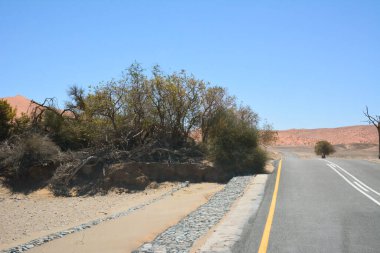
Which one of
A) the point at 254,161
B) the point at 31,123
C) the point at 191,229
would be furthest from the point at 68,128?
the point at 191,229

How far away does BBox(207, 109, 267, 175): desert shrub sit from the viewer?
27531 millimetres

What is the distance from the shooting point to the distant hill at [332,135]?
130150 mm

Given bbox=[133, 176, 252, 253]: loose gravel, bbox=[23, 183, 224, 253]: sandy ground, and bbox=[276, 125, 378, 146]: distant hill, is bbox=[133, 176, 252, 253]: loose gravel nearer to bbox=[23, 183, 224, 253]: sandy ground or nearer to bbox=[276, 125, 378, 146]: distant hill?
bbox=[23, 183, 224, 253]: sandy ground

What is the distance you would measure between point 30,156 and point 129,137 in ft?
21.6

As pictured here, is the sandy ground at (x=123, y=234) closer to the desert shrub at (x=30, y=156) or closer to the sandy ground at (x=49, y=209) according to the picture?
the sandy ground at (x=49, y=209)

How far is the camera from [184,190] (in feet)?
80.4

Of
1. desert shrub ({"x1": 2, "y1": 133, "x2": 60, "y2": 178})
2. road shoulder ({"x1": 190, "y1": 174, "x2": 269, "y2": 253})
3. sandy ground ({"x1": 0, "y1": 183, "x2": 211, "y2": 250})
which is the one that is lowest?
sandy ground ({"x1": 0, "y1": 183, "x2": 211, "y2": 250})

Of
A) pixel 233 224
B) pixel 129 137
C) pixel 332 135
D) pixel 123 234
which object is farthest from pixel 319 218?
pixel 332 135

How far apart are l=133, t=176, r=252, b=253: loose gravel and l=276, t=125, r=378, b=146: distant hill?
112m

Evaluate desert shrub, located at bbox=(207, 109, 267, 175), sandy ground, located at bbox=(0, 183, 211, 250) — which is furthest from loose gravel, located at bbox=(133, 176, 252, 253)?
desert shrub, located at bbox=(207, 109, 267, 175)

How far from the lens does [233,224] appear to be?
36.8ft

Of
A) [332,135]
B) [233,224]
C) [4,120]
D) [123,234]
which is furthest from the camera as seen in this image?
[332,135]

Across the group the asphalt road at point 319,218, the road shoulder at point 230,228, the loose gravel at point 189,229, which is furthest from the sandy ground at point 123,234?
the asphalt road at point 319,218

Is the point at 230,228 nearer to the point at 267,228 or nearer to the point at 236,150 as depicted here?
the point at 267,228
